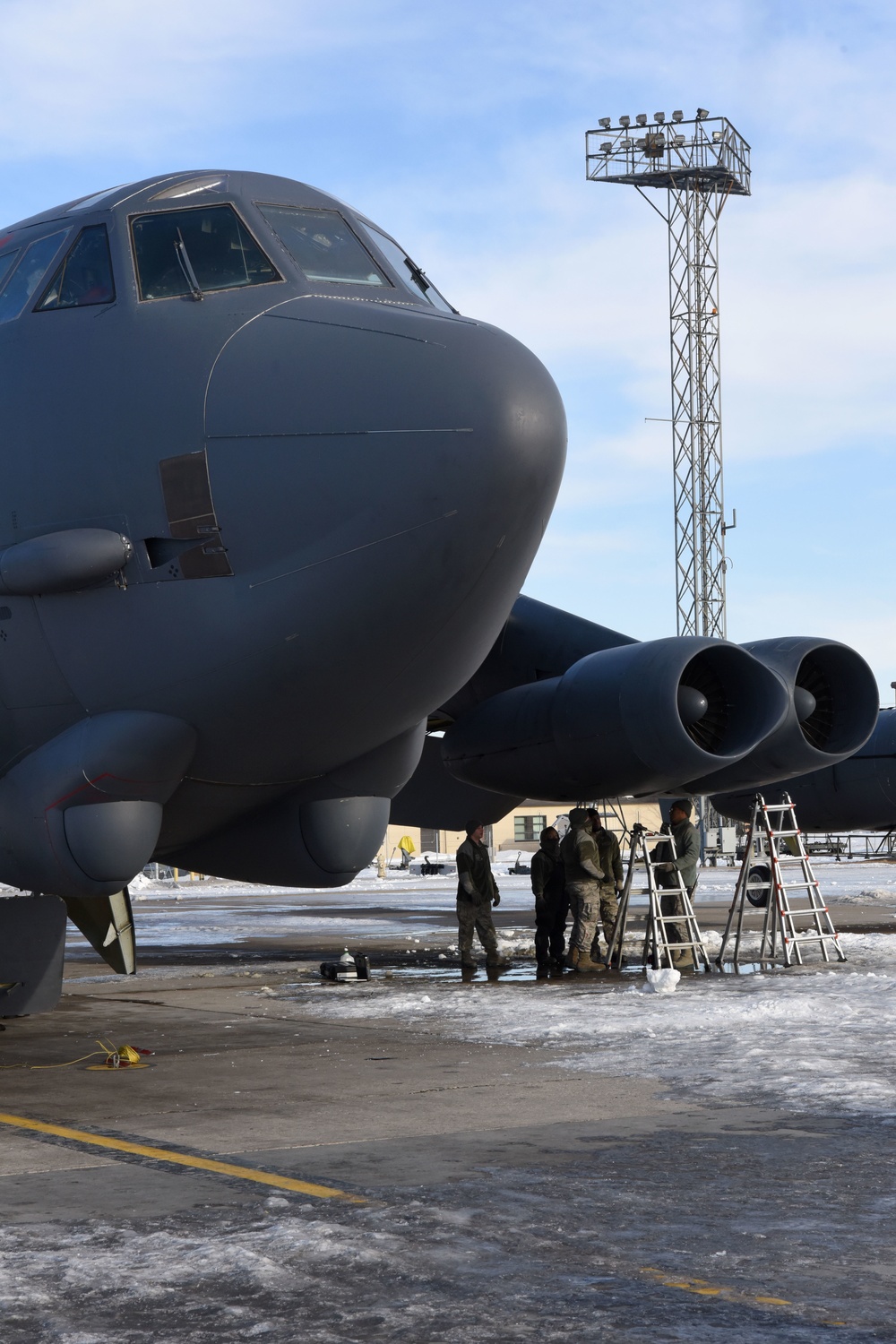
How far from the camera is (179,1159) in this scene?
6559mm

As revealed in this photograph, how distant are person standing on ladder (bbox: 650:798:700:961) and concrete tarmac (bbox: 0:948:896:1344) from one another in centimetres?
659

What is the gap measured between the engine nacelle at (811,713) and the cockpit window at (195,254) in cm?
671

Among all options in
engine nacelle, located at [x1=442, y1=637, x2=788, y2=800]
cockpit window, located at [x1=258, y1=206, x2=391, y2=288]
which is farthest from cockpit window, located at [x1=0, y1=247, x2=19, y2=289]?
engine nacelle, located at [x1=442, y1=637, x2=788, y2=800]

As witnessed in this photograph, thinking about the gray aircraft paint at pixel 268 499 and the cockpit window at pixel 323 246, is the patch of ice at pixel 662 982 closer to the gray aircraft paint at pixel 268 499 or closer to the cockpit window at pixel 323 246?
the gray aircraft paint at pixel 268 499

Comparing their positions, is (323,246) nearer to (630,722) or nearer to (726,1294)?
(630,722)

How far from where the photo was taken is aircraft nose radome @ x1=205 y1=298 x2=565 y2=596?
7.00m

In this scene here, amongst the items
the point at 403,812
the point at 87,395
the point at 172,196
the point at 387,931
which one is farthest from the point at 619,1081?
the point at 387,931

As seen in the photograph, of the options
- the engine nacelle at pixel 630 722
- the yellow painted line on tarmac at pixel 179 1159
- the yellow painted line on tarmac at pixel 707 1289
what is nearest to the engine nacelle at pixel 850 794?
the engine nacelle at pixel 630 722

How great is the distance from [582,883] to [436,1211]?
1041 cm

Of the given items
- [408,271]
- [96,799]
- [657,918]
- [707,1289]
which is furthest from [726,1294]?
[657,918]

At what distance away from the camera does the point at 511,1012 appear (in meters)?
11.8

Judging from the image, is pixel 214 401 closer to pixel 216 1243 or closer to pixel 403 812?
pixel 216 1243

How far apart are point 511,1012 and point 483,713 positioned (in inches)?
96.0

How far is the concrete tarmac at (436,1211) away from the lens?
429cm
